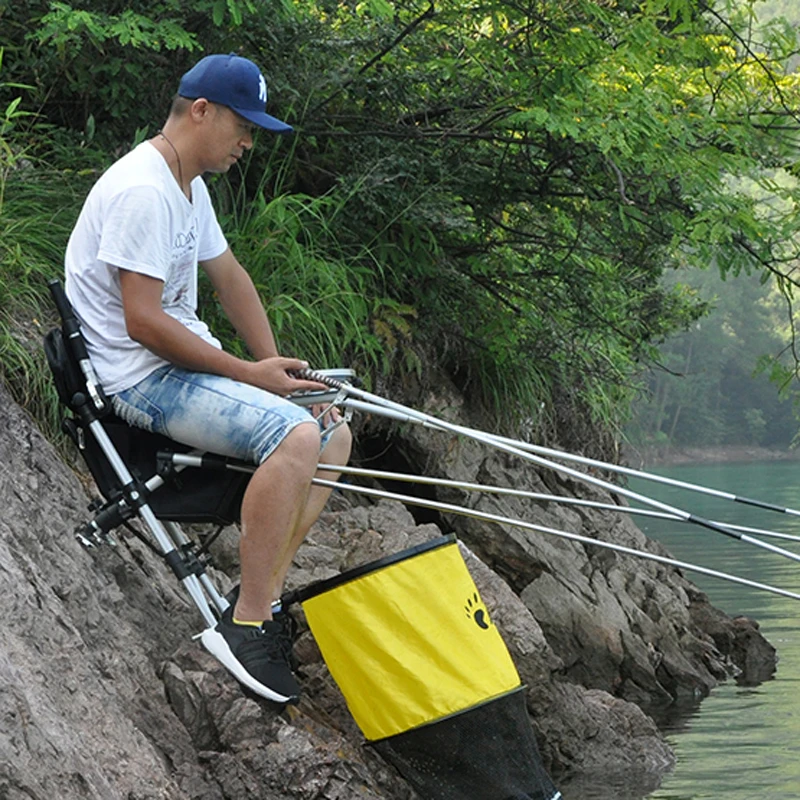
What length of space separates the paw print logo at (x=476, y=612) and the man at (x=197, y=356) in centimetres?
54

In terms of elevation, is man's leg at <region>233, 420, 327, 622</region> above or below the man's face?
below

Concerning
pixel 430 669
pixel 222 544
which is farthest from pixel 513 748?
pixel 222 544

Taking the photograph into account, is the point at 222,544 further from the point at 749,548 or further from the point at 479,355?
the point at 749,548

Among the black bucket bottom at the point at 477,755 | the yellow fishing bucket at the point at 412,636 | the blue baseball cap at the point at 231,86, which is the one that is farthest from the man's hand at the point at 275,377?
the black bucket bottom at the point at 477,755

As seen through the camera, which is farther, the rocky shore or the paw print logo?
the paw print logo

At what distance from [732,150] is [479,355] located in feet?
6.28

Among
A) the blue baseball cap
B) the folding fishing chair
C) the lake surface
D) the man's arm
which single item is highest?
the blue baseball cap

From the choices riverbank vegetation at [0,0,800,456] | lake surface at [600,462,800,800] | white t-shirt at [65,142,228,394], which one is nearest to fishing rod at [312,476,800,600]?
white t-shirt at [65,142,228,394]

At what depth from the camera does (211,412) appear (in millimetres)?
4113

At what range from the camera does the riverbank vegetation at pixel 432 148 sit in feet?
21.8

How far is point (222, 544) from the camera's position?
5.79m

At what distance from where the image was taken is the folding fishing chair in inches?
168

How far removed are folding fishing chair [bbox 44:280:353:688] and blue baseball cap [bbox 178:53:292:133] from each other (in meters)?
0.72

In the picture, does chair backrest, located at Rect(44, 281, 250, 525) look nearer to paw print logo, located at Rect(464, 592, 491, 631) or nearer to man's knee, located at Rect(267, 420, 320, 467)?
man's knee, located at Rect(267, 420, 320, 467)
